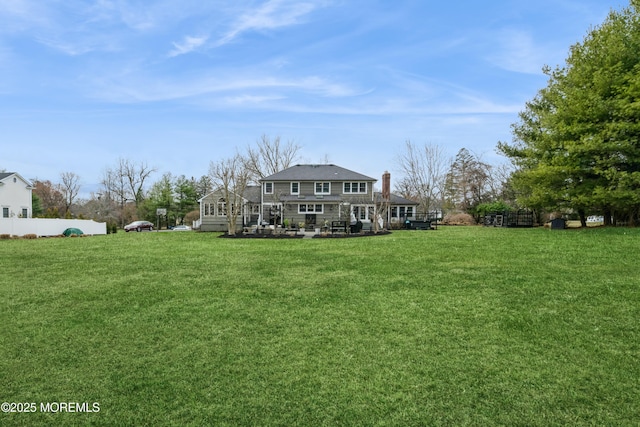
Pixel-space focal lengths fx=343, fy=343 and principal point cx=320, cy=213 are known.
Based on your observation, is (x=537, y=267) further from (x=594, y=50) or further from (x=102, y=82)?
(x=102, y=82)

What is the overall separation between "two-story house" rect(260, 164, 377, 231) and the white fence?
13161mm

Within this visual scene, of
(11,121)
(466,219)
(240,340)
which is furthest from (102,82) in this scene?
(466,219)

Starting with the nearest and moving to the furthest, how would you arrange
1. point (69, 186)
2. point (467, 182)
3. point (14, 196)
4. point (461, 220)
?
point (14, 196) → point (461, 220) → point (467, 182) → point (69, 186)

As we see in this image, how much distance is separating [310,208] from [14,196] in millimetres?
25624

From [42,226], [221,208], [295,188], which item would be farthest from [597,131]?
[42,226]

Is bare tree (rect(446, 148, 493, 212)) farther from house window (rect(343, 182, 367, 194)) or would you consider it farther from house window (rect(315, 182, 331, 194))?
house window (rect(315, 182, 331, 194))

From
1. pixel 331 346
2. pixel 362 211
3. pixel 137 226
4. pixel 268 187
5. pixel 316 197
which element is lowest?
pixel 331 346

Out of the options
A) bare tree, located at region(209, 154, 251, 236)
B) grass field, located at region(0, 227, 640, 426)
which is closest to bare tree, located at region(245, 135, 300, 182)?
bare tree, located at region(209, 154, 251, 236)

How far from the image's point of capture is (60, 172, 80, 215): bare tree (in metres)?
53.3

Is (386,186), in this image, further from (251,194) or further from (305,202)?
(251,194)

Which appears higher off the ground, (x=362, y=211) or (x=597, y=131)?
(x=597, y=131)

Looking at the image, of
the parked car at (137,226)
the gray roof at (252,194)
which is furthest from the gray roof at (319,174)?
the parked car at (137,226)

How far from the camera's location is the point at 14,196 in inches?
1165

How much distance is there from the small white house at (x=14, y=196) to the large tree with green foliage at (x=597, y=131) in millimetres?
38696
